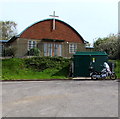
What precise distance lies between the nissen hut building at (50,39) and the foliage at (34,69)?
7228 mm

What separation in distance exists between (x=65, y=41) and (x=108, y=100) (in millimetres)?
23791

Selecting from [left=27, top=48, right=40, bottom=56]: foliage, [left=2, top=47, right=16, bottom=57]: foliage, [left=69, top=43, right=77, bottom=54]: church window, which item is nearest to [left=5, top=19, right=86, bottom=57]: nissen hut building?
[left=69, top=43, right=77, bottom=54]: church window

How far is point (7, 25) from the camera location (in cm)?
5675

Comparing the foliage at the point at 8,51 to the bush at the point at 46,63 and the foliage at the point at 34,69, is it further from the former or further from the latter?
the bush at the point at 46,63

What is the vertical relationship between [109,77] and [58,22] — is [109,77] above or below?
below

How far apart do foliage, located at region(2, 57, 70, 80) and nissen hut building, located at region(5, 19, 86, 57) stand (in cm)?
723

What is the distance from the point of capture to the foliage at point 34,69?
726 inches

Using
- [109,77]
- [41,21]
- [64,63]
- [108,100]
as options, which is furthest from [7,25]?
[108,100]

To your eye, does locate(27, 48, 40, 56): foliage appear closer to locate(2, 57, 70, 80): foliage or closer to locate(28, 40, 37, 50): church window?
locate(28, 40, 37, 50): church window

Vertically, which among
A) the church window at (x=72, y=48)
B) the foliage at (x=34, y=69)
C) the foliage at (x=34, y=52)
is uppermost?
the church window at (x=72, y=48)

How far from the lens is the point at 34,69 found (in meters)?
20.6

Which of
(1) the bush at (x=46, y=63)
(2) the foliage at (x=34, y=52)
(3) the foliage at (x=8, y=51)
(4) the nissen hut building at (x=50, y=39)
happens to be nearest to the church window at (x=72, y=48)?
(4) the nissen hut building at (x=50, y=39)

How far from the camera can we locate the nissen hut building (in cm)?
2889

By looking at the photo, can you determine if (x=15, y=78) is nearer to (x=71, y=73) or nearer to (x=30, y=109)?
(x=71, y=73)
